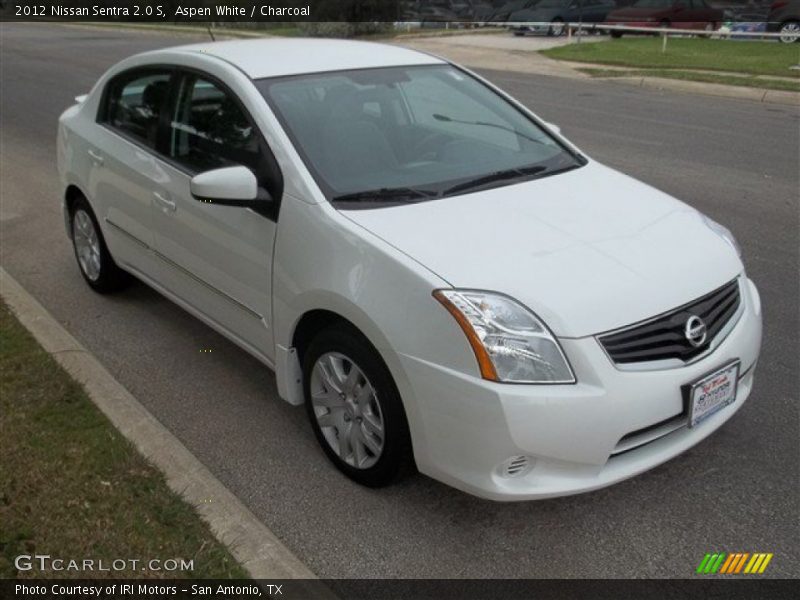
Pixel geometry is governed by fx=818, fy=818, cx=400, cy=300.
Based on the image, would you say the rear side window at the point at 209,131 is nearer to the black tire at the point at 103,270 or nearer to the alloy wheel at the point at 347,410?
the alloy wheel at the point at 347,410

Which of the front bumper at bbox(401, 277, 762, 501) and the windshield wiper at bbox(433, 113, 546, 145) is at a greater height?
the windshield wiper at bbox(433, 113, 546, 145)

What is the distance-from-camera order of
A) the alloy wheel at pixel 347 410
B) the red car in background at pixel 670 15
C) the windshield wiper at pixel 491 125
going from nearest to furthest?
the alloy wheel at pixel 347 410 → the windshield wiper at pixel 491 125 → the red car in background at pixel 670 15

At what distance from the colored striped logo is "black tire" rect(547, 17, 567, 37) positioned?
27133 mm

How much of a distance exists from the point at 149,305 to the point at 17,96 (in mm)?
11770

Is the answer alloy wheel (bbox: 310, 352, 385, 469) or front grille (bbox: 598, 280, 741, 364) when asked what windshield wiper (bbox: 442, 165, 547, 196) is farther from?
front grille (bbox: 598, 280, 741, 364)

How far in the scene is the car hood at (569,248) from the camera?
9.16ft

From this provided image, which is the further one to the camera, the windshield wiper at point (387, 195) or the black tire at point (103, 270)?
the black tire at point (103, 270)

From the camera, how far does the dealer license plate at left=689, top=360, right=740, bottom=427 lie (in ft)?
9.45

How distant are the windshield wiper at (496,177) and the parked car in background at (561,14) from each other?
1019 inches

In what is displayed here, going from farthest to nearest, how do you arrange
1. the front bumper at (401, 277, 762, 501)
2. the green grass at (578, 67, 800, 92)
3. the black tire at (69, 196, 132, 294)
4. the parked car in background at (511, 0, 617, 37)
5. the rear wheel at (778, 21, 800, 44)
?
the parked car in background at (511, 0, 617, 37) < the rear wheel at (778, 21, 800, 44) < the green grass at (578, 67, 800, 92) < the black tire at (69, 196, 132, 294) < the front bumper at (401, 277, 762, 501)

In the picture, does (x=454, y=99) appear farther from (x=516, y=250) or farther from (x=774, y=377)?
(x=774, y=377)

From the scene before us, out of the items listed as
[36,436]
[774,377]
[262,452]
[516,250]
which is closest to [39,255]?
[36,436]

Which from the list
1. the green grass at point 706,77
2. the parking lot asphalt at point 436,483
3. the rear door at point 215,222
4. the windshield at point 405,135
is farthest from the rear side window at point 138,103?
the green grass at point 706,77

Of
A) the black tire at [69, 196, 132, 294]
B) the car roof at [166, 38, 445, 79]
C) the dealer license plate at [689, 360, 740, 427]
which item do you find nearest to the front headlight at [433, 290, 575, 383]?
the dealer license plate at [689, 360, 740, 427]
